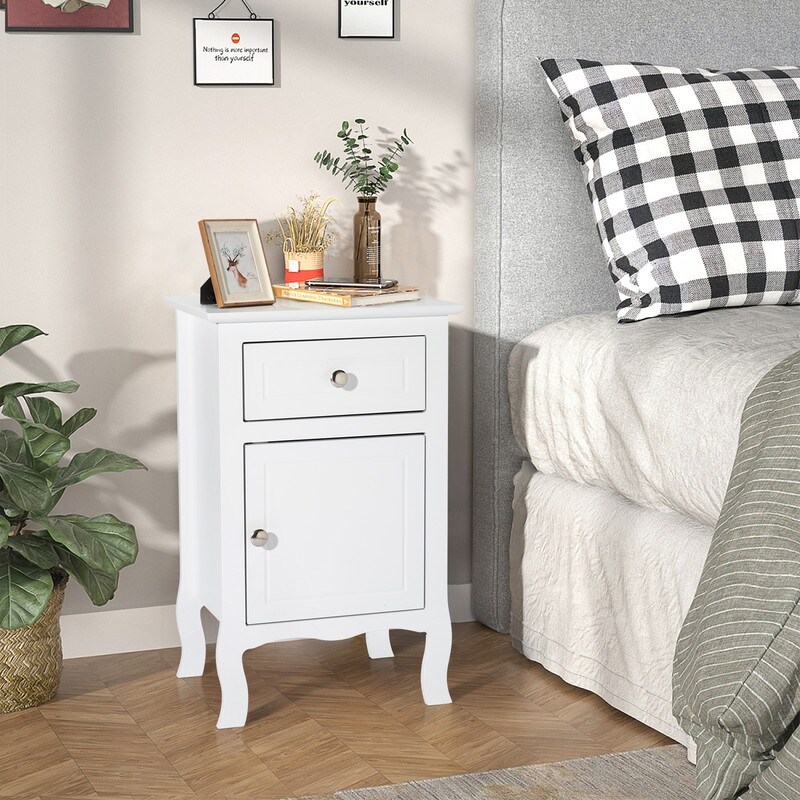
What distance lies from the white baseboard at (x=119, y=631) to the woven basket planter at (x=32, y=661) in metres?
0.23

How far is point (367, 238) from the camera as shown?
253 centimetres

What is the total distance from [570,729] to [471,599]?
65 centimetres

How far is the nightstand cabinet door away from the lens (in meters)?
2.19

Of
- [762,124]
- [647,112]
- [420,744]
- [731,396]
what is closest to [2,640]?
[420,744]

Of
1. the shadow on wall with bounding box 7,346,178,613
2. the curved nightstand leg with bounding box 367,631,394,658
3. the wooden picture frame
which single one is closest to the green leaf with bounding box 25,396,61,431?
the shadow on wall with bounding box 7,346,178,613

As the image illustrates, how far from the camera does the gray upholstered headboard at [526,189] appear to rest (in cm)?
260

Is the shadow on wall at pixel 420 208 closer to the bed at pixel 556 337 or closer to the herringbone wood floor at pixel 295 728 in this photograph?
the bed at pixel 556 337

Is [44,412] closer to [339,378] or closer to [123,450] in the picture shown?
[123,450]

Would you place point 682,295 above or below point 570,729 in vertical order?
above

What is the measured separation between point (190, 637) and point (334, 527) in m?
0.45

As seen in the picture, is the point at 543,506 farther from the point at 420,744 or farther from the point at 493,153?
the point at 493,153

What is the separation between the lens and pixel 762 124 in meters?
2.45

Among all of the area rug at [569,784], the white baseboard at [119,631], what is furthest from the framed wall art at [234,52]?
the area rug at [569,784]

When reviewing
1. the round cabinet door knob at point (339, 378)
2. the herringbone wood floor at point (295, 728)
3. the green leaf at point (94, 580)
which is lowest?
the herringbone wood floor at point (295, 728)
